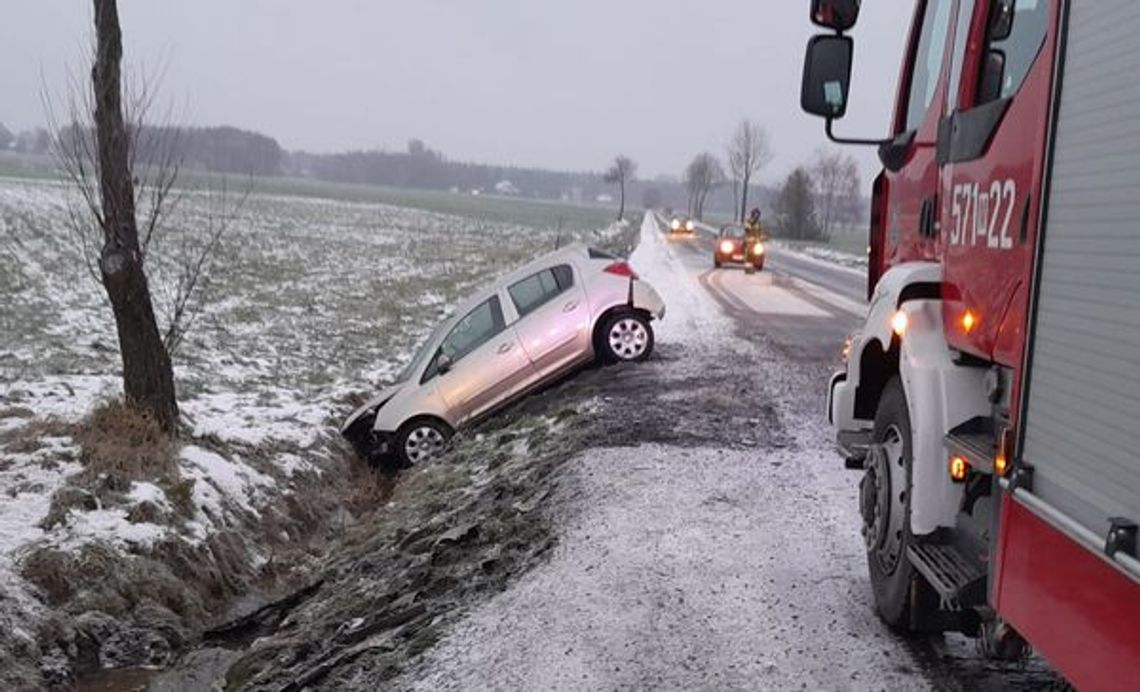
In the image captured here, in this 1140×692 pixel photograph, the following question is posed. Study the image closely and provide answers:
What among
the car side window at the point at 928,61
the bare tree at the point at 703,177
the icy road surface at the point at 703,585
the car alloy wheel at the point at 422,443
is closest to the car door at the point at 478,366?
the car alloy wheel at the point at 422,443

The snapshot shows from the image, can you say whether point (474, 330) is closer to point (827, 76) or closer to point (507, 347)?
point (507, 347)

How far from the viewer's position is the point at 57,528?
6543 millimetres

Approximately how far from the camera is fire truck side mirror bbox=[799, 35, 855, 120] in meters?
4.51

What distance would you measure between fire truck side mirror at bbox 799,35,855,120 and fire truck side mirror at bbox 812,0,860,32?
61 millimetres

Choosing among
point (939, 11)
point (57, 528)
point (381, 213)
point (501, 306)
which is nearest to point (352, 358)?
point (501, 306)

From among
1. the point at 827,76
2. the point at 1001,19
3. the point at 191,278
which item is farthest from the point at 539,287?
the point at 1001,19

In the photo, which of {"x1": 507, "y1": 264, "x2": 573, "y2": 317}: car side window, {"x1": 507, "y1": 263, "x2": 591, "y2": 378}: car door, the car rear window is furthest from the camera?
the car rear window

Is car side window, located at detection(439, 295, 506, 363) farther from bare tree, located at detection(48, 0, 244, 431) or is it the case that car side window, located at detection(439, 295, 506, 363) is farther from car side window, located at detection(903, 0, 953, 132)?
car side window, located at detection(903, 0, 953, 132)

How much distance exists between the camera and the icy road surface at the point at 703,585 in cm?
400

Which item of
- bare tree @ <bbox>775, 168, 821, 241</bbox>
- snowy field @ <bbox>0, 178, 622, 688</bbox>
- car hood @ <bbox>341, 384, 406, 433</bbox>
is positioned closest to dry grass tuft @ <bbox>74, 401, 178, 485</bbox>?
snowy field @ <bbox>0, 178, 622, 688</bbox>

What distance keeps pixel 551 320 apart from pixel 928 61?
6805 millimetres

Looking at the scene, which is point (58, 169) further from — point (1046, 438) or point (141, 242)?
point (1046, 438)

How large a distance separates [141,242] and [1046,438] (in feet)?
26.7

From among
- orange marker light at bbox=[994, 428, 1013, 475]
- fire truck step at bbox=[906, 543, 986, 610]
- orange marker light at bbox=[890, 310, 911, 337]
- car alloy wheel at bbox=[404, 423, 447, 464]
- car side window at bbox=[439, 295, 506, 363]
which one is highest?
orange marker light at bbox=[890, 310, 911, 337]
